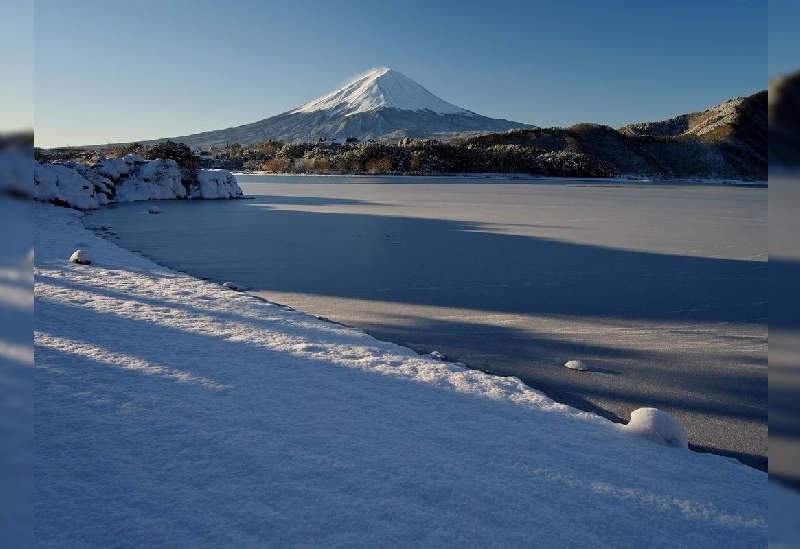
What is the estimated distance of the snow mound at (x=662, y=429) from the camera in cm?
152

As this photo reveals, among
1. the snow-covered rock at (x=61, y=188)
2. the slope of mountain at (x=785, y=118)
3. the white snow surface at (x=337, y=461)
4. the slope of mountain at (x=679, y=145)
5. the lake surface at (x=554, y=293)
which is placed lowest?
the white snow surface at (x=337, y=461)

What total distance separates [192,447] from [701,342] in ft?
7.36

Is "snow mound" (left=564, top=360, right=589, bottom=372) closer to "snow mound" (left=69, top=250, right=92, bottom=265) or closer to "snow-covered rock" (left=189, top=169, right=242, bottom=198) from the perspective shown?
"snow mound" (left=69, top=250, right=92, bottom=265)

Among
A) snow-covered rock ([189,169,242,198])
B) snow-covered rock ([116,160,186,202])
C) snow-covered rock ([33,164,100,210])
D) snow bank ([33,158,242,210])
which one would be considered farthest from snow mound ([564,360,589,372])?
snow-covered rock ([116,160,186,202])

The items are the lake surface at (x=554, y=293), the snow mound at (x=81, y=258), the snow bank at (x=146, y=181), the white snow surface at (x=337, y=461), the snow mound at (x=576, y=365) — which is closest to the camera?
the white snow surface at (x=337, y=461)

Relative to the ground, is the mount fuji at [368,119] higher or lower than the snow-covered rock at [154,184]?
higher

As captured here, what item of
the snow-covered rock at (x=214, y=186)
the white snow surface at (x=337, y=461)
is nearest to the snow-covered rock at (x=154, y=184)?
the snow-covered rock at (x=214, y=186)

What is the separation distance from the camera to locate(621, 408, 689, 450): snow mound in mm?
1523

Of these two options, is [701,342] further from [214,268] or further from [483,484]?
[214,268]

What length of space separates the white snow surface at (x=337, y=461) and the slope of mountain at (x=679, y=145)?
5035 centimetres

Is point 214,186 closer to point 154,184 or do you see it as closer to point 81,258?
point 154,184

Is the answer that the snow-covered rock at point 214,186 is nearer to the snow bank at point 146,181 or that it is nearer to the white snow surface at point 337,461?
the snow bank at point 146,181

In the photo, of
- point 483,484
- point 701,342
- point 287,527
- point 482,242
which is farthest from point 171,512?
point 482,242

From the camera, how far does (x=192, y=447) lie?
1.40 m
